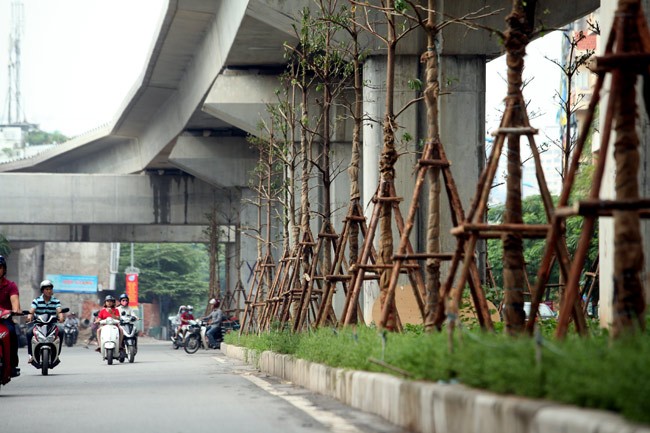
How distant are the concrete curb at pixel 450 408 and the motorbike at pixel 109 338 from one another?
43.4 ft

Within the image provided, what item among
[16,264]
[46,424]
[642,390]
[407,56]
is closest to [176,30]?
[407,56]

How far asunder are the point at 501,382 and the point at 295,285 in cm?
1795

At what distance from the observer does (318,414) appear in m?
11.9

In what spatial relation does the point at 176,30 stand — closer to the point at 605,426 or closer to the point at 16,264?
the point at 605,426

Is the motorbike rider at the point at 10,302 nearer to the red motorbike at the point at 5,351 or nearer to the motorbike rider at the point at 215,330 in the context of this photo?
the red motorbike at the point at 5,351

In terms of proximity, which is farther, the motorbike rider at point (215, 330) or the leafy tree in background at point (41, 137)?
the leafy tree in background at point (41, 137)

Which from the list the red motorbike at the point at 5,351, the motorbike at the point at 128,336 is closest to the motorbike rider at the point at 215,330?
the motorbike at the point at 128,336

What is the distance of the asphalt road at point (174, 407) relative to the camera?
10859 mm

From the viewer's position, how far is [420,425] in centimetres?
965

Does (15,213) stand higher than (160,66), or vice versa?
(160,66)

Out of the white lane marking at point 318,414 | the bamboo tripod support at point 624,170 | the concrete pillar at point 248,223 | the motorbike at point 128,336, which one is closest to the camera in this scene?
the bamboo tripod support at point 624,170

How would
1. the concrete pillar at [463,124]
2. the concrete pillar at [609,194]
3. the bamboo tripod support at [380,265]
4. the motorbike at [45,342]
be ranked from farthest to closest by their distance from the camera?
the concrete pillar at [463,124] → the motorbike at [45,342] → the bamboo tripod support at [380,265] → the concrete pillar at [609,194]

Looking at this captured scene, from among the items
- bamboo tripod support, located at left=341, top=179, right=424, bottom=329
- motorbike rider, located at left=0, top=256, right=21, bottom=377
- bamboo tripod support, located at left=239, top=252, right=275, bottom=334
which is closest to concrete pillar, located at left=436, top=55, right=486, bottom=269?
bamboo tripod support, located at left=341, top=179, right=424, bottom=329

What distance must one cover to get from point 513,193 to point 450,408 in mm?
3267
